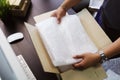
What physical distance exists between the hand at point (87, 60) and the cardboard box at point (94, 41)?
2 cm

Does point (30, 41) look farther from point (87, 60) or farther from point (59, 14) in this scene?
point (87, 60)

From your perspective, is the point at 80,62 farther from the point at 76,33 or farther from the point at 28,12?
the point at 28,12

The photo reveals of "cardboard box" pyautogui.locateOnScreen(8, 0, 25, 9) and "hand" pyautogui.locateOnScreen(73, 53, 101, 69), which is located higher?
"cardboard box" pyautogui.locateOnScreen(8, 0, 25, 9)

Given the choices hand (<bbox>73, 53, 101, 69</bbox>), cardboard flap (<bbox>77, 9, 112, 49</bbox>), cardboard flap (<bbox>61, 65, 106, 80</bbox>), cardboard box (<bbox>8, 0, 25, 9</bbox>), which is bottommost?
cardboard flap (<bbox>61, 65, 106, 80</bbox>)

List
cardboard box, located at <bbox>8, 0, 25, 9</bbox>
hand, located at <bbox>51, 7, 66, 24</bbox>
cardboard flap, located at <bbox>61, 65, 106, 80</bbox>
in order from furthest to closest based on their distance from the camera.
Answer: cardboard box, located at <bbox>8, 0, 25, 9</bbox>
hand, located at <bbox>51, 7, 66, 24</bbox>
cardboard flap, located at <bbox>61, 65, 106, 80</bbox>

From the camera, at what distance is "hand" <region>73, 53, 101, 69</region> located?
0.87 m

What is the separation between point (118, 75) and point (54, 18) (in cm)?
55

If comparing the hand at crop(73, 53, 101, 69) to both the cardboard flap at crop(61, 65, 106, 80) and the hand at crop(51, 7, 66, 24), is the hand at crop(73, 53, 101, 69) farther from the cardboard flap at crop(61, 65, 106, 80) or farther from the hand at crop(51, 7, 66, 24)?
the hand at crop(51, 7, 66, 24)

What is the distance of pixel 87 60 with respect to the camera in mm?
873

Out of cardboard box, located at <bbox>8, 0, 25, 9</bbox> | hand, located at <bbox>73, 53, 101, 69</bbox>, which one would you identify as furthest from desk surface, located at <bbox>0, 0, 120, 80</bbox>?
hand, located at <bbox>73, 53, 101, 69</bbox>

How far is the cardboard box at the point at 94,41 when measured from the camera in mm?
845

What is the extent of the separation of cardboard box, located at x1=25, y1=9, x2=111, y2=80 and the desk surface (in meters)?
0.14

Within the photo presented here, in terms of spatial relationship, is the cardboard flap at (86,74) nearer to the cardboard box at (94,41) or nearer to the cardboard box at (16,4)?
the cardboard box at (94,41)

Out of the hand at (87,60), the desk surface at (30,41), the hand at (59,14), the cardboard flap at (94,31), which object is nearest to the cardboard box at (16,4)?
the desk surface at (30,41)
